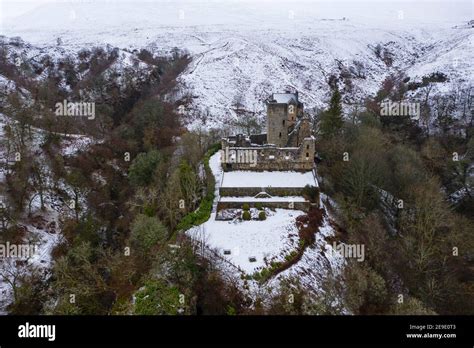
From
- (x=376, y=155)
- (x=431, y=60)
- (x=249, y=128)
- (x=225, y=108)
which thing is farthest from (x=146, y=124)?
(x=431, y=60)

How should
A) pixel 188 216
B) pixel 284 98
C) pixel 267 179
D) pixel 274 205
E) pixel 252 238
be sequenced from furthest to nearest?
pixel 284 98 → pixel 267 179 → pixel 274 205 → pixel 188 216 → pixel 252 238

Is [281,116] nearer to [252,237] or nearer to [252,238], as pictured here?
[252,237]

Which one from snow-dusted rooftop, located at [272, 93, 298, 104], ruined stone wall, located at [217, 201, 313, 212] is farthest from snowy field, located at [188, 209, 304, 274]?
snow-dusted rooftop, located at [272, 93, 298, 104]

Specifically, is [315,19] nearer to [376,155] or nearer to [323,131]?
[323,131]

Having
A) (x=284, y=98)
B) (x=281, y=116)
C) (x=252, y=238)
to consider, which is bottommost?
(x=252, y=238)

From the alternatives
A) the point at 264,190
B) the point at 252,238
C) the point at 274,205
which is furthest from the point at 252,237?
the point at 264,190

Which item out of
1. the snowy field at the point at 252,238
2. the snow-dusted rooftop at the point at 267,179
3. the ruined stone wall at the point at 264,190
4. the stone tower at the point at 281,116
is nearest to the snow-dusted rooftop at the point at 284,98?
the stone tower at the point at 281,116
